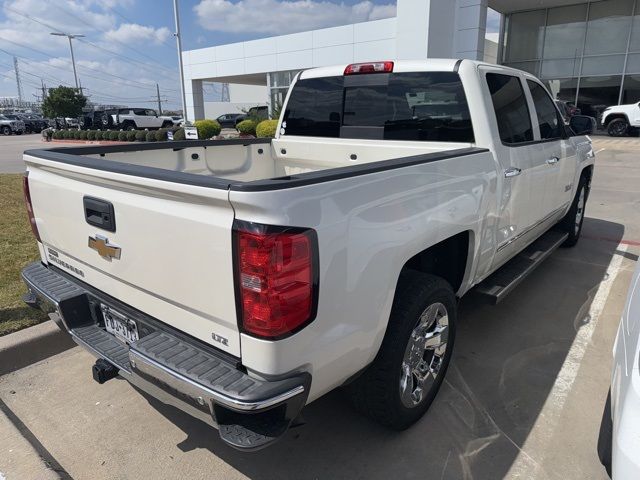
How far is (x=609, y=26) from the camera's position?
77.2 ft

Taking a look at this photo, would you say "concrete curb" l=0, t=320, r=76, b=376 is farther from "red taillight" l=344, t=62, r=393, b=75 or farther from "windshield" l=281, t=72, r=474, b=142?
"red taillight" l=344, t=62, r=393, b=75

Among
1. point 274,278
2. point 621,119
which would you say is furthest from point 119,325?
point 621,119

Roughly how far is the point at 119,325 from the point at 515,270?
10.1 ft

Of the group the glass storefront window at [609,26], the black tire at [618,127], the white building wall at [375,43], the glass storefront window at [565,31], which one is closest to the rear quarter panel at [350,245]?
the white building wall at [375,43]

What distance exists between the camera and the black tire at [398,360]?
2457 millimetres

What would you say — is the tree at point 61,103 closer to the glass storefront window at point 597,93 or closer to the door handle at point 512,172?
the glass storefront window at point 597,93

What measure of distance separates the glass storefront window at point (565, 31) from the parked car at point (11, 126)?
4058 centimetres

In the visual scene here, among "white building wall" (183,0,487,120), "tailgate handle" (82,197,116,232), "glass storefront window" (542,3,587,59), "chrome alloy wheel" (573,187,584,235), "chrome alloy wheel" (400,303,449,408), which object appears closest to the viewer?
"tailgate handle" (82,197,116,232)

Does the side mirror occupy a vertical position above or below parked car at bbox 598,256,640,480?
above

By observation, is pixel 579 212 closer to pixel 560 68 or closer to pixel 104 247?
pixel 104 247

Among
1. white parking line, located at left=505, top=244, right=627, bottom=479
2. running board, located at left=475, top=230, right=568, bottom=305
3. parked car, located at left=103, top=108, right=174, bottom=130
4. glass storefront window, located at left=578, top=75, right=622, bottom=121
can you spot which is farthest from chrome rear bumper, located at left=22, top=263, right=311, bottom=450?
parked car, located at left=103, top=108, right=174, bottom=130

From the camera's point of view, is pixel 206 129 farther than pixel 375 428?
Yes

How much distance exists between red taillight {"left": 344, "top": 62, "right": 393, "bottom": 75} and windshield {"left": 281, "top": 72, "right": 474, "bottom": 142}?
0.04 meters

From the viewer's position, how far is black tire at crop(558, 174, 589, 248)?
575 cm
